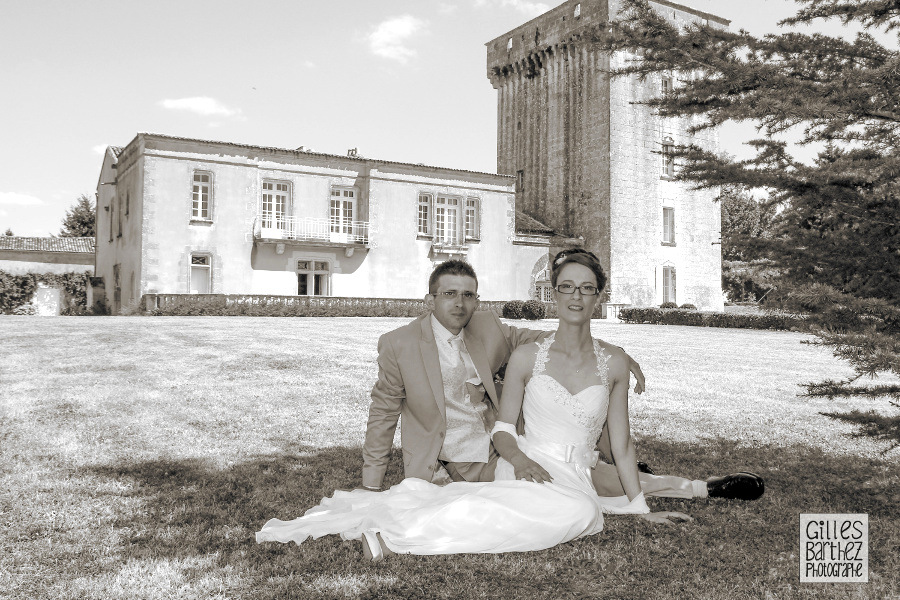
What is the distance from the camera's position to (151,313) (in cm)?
2348

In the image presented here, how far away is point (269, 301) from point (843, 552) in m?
22.7

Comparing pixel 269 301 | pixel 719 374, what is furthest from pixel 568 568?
pixel 269 301

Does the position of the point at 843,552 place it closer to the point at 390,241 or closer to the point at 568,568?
the point at 568,568

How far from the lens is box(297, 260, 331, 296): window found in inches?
1069

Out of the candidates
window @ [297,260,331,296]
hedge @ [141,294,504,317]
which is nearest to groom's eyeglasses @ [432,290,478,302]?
hedge @ [141,294,504,317]

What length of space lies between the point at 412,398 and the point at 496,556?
42.5 inches

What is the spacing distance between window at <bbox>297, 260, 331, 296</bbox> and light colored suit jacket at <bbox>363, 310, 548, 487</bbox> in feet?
76.8

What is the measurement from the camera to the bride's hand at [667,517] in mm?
3664

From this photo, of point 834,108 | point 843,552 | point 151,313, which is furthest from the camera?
point 151,313

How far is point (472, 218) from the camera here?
98.5ft

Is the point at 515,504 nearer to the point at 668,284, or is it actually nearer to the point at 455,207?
the point at 455,207

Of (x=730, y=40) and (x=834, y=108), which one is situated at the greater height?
(x=730, y=40)

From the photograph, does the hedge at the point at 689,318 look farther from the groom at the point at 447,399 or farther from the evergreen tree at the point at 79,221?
the evergreen tree at the point at 79,221

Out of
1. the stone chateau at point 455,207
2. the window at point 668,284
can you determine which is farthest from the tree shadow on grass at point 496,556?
the window at point 668,284
